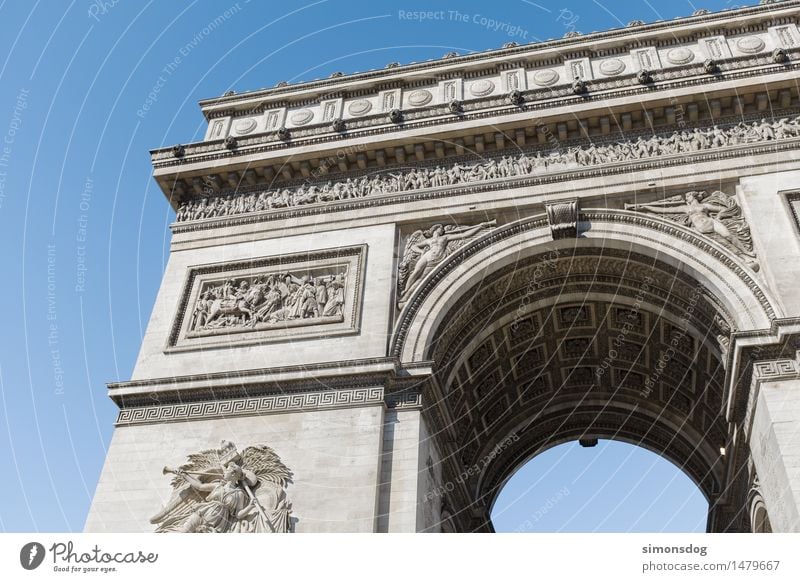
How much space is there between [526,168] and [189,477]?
28.5 feet

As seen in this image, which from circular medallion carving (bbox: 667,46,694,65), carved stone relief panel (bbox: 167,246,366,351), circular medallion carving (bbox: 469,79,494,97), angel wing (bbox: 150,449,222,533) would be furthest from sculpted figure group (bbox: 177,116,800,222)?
angel wing (bbox: 150,449,222,533)

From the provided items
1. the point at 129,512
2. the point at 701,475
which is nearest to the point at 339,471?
the point at 129,512

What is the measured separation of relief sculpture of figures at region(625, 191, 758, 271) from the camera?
13.3 metres

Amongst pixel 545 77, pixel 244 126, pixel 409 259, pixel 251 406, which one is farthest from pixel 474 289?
pixel 244 126

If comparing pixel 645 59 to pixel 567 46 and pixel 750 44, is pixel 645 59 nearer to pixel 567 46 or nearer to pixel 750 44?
pixel 567 46

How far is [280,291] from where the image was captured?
1494 cm

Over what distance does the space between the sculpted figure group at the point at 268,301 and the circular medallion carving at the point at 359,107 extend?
5132mm

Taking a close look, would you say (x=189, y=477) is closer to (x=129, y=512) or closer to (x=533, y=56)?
(x=129, y=512)

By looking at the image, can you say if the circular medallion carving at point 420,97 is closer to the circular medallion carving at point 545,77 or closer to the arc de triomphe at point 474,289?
the arc de triomphe at point 474,289

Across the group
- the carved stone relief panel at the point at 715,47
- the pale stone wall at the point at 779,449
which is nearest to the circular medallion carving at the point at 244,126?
the carved stone relief panel at the point at 715,47

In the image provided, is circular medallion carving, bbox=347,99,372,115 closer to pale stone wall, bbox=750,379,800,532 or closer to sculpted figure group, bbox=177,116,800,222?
sculpted figure group, bbox=177,116,800,222

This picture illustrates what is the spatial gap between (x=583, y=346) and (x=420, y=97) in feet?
22.7

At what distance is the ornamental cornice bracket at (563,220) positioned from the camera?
1434 centimetres
